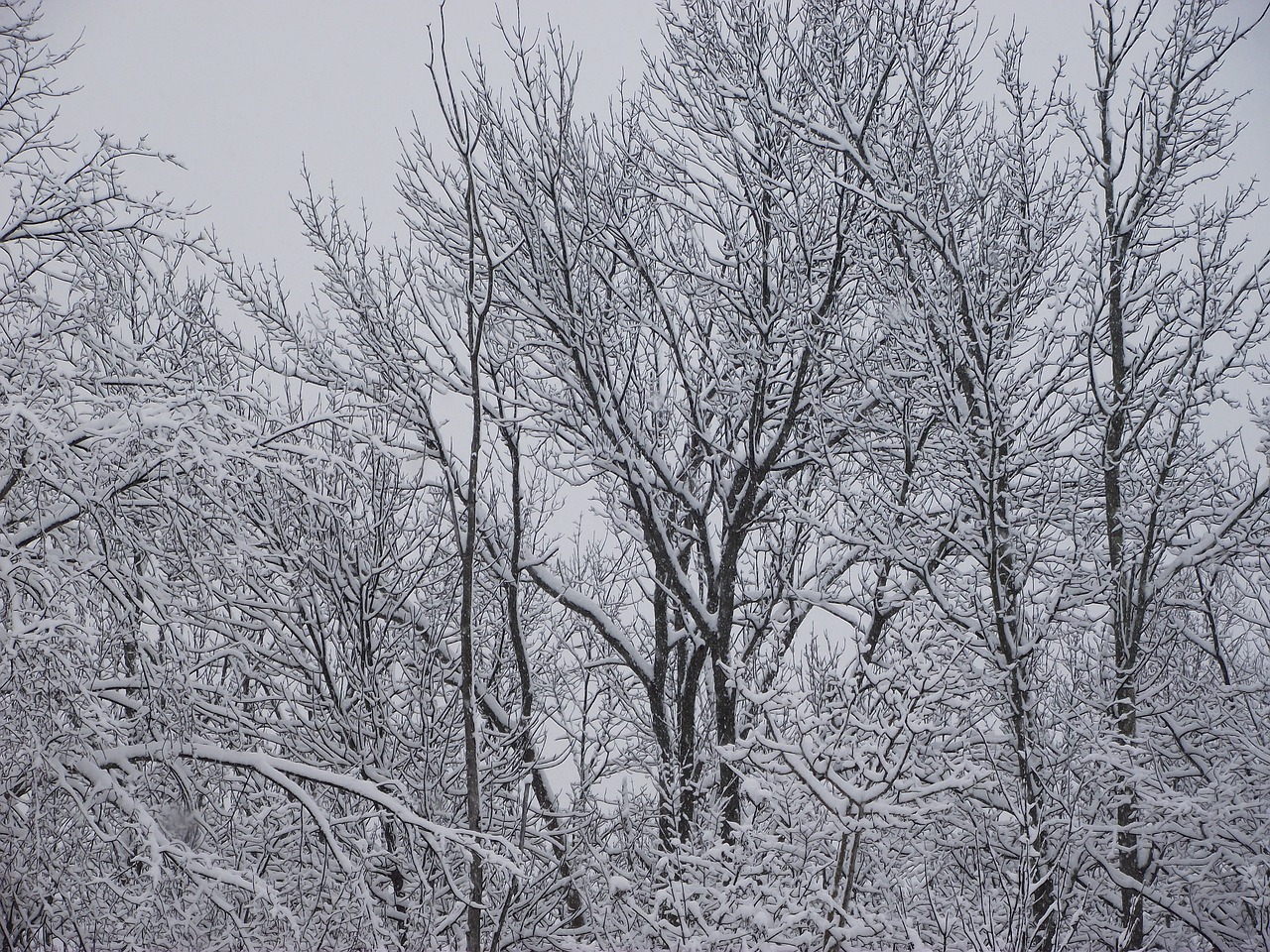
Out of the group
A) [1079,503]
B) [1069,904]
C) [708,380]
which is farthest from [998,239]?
[1069,904]

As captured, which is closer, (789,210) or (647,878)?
(647,878)

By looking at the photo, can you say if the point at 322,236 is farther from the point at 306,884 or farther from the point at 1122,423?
the point at 1122,423

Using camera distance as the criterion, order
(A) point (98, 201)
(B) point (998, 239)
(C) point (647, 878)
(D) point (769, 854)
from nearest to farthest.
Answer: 1. (A) point (98, 201)
2. (D) point (769, 854)
3. (C) point (647, 878)
4. (B) point (998, 239)

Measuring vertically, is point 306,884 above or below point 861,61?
below

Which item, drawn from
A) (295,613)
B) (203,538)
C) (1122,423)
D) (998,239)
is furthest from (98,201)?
(1122,423)

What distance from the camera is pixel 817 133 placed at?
7.61 m

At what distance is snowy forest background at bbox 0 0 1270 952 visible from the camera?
4.57 m

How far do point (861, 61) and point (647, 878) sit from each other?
7.62 meters

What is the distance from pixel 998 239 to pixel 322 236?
6.77 m

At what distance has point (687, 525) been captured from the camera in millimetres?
10844

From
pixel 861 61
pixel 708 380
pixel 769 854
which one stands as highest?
pixel 861 61

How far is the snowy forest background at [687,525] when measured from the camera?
457cm

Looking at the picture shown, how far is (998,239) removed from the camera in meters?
8.05

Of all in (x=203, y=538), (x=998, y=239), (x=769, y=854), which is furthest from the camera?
(x=998, y=239)
